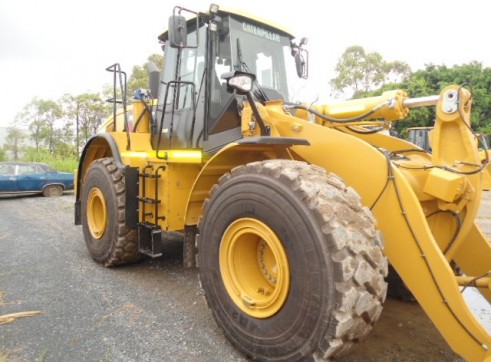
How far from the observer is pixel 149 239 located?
428 cm

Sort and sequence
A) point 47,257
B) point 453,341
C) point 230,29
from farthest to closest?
point 47,257 → point 230,29 → point 453,341

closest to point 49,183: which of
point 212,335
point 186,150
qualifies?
point 186,150

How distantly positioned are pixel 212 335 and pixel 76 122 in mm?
25075

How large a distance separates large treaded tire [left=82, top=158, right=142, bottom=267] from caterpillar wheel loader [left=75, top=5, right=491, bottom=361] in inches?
1.0

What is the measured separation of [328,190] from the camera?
2.29 metres

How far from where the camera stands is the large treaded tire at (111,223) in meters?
4.39

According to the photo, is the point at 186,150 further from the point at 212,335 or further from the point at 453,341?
the point at 453,341

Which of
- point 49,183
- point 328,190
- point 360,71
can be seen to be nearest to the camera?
point 328,190

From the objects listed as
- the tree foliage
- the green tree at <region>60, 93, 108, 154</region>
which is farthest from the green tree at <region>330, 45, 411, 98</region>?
the green tree at <region>60, 93, 108, 154</region>

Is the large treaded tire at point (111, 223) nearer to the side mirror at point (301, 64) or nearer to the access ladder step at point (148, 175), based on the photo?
the access ladder step at point (148, 175)

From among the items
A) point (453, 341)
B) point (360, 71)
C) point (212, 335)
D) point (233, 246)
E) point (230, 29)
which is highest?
point (360, 71)

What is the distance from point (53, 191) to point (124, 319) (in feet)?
38.2

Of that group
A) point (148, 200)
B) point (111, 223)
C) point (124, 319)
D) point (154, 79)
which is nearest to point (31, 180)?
point (111, 223)

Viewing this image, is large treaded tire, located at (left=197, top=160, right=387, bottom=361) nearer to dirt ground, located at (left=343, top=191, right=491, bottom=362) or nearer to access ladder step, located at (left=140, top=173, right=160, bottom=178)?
dirt ground, located at (left=343, top=191, right=491, bottom=362)
